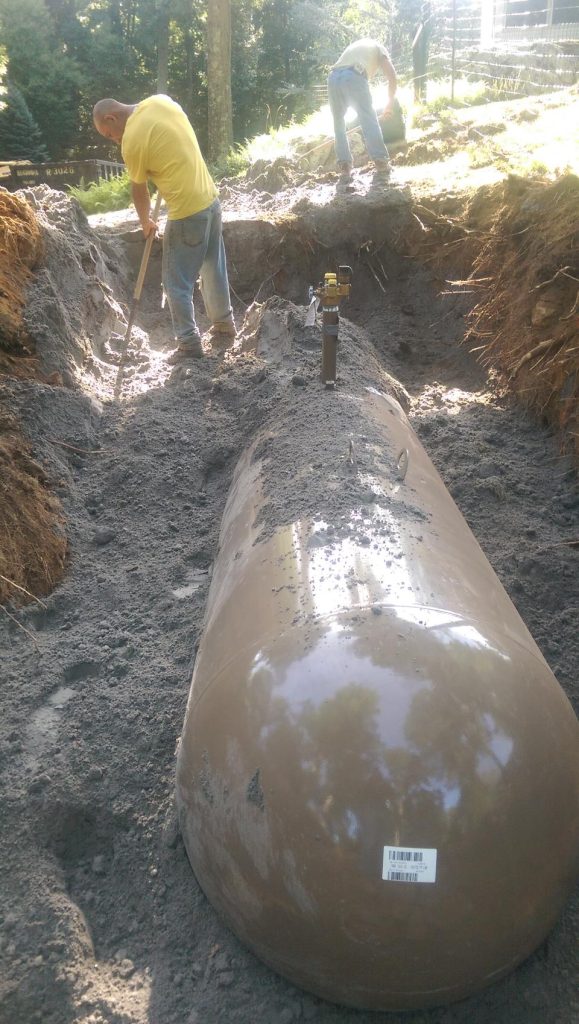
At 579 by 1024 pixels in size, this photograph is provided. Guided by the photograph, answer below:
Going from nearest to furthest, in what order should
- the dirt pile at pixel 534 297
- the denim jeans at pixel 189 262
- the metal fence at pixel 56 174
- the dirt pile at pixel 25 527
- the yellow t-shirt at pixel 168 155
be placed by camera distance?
the dirt pile at pixel 25 527
the dirt pile at pixel 534 297
the yellow t-shirt at pixel 168 155
the denim jeans at pixel 189 262
the metal fence at pixel 56 174

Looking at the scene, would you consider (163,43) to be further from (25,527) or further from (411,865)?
(411,865)

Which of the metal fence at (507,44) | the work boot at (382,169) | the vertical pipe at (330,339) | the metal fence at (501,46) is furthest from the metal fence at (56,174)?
the vertical pipe at (330,339)

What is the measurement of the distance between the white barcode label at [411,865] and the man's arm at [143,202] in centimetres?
574

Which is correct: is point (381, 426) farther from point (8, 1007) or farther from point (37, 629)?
point (8, 1007)

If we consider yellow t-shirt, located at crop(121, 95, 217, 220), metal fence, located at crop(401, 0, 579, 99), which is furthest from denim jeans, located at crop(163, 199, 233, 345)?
metal fence, located at crop(401, 0, 579, 99)

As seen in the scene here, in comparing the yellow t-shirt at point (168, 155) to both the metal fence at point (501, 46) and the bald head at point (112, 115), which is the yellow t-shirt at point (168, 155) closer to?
the bald head at point (112, 115)

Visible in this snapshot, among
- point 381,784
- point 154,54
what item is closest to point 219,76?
point 154,54

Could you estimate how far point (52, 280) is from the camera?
571cm

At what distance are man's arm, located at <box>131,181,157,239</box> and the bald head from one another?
0.43 meters

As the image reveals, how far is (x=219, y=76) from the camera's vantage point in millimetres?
15086

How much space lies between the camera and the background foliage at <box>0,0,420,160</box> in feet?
66.6

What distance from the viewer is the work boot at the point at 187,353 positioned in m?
6.48

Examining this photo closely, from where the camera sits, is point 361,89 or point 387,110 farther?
point 387,110

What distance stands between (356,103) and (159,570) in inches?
270
